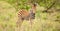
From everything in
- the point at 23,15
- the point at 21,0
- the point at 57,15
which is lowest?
the point at 57,15

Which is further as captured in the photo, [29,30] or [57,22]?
[57,22]

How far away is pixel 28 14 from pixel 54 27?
1.00 meters

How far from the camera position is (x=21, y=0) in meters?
8.17

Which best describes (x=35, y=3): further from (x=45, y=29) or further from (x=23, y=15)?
(x=45, y=29)

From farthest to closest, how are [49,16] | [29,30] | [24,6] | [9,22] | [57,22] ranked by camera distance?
[49,16]
[57,22]
[9,22]
[24,6]
[29,30]

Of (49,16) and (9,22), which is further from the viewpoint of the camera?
(49,16)

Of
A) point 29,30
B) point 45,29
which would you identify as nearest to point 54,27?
point 45,29

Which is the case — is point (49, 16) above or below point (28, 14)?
below

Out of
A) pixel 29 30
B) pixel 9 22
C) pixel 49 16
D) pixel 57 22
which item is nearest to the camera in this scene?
pixel 29 30

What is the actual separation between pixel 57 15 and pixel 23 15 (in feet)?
8.67

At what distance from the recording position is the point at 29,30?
7188 mm

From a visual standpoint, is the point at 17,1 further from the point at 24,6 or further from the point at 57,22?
the point at 57,22

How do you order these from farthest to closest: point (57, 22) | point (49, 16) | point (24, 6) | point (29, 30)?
point (49, 16) < point (57, 22) < point (24, 6) < point (29, 30)

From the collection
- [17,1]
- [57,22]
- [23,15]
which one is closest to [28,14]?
[23,15]
